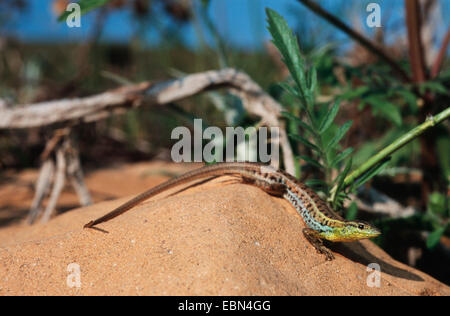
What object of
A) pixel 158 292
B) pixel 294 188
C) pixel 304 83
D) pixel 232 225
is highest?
pixel 304 83

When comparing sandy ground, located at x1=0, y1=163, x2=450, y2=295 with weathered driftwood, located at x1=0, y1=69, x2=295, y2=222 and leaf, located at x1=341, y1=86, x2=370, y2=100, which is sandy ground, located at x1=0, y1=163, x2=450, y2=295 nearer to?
weathered driftwood, located at x1=0, y1=69, x2=295, y2=222

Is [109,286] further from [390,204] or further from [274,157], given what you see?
[390,204]

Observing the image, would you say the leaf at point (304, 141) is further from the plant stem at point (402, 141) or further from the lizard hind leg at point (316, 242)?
the lizard hind leg at point (316, 242)

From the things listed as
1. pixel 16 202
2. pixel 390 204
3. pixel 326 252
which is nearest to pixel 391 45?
pixel 390 204

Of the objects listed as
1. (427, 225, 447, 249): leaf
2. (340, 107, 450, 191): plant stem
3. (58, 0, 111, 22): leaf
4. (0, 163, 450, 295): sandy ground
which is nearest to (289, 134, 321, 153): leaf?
(340, 107, 450, 191): plant stem

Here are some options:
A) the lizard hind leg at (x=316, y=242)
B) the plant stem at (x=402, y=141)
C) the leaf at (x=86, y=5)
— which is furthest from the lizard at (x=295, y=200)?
the leaf at (x=86, y=5)

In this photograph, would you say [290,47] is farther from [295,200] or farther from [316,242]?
[316,242]

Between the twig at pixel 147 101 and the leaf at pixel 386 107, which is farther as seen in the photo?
the twig at pixel 147 101
